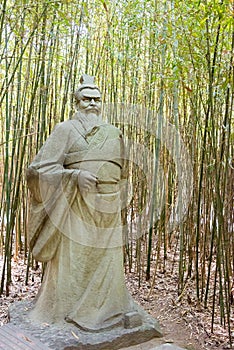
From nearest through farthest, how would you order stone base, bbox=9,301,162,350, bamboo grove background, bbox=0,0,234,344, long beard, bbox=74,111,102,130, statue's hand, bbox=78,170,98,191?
stone base, bbox=9,301,162,350 < statue's hand, bbox=78,170,98,191 < long beard, bbox=74,111,102,130 < bamboo grove background, bbox=0,0,234,344

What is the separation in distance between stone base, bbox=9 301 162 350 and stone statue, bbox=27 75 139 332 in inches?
2.1

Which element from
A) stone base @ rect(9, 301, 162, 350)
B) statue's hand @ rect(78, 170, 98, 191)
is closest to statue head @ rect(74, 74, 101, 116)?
statue's hand @ rect(78, 170, 98, 191)

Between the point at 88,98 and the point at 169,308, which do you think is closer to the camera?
the point at 88,98

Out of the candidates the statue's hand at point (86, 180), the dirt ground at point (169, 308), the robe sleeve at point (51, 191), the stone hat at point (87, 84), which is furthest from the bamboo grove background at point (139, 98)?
the statue's hand at point (86, 180)

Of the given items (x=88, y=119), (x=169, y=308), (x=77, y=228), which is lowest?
(x=169, y=308)

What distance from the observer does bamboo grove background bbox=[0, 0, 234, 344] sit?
11.2 ft

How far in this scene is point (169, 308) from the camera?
11.3 ft

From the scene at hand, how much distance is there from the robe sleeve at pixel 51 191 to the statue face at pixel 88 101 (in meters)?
0.15

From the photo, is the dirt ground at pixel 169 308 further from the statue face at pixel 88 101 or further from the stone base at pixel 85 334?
the statue face at pixel 88 101

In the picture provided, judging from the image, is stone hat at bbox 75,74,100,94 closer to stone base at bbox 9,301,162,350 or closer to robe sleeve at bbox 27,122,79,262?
robe sleeve at bbox 27,122,79,262

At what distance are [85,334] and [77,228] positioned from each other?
63cm

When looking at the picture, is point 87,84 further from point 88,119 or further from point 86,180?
point 86,180

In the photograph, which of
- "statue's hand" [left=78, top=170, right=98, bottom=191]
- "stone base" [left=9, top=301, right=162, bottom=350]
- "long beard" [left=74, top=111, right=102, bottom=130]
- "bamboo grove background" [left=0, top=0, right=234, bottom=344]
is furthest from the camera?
"bamboo grove background" [left=0, top=0, right=234, bottom=344]

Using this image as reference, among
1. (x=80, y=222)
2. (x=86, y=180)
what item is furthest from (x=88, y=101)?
(x=80, y=222)
